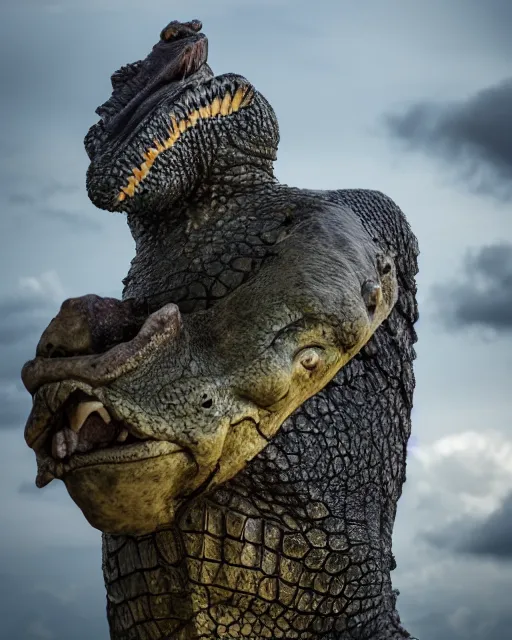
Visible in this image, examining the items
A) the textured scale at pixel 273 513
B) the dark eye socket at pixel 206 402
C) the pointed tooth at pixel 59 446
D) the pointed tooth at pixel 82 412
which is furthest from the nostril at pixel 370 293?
the pointed tooth at pixel 59 446

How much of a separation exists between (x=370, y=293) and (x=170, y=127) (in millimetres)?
734

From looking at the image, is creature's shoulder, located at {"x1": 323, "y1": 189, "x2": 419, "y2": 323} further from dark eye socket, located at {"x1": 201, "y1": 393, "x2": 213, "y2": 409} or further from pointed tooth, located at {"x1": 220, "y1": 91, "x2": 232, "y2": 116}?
dark eye socket, located at {"x1": 201, "y1": 393, "x2": 213, "y2": 409}

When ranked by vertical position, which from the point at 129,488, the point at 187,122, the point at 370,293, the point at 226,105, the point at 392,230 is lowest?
the point at 129,488

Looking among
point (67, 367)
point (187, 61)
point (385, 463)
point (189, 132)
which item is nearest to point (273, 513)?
point (385, 463)

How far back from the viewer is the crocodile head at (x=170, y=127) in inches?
136

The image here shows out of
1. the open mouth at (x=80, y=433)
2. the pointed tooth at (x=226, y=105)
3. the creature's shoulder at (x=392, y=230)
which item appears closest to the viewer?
the open mouth at (x=80, y=433)

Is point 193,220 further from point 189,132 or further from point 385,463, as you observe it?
point 385,463

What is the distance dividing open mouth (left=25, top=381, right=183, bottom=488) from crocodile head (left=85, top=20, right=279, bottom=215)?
0.61m

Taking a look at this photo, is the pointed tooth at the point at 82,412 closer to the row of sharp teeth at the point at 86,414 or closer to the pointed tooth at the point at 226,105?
the row of sharp teeth at the point at 86,414

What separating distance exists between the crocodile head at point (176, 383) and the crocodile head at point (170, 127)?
1.28ft

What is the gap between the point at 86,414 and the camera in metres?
3.10

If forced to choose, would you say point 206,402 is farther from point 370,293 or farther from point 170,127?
point 170,127

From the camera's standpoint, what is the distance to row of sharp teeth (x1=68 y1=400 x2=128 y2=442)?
3.09 meters

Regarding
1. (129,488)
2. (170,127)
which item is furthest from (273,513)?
(170,127)
